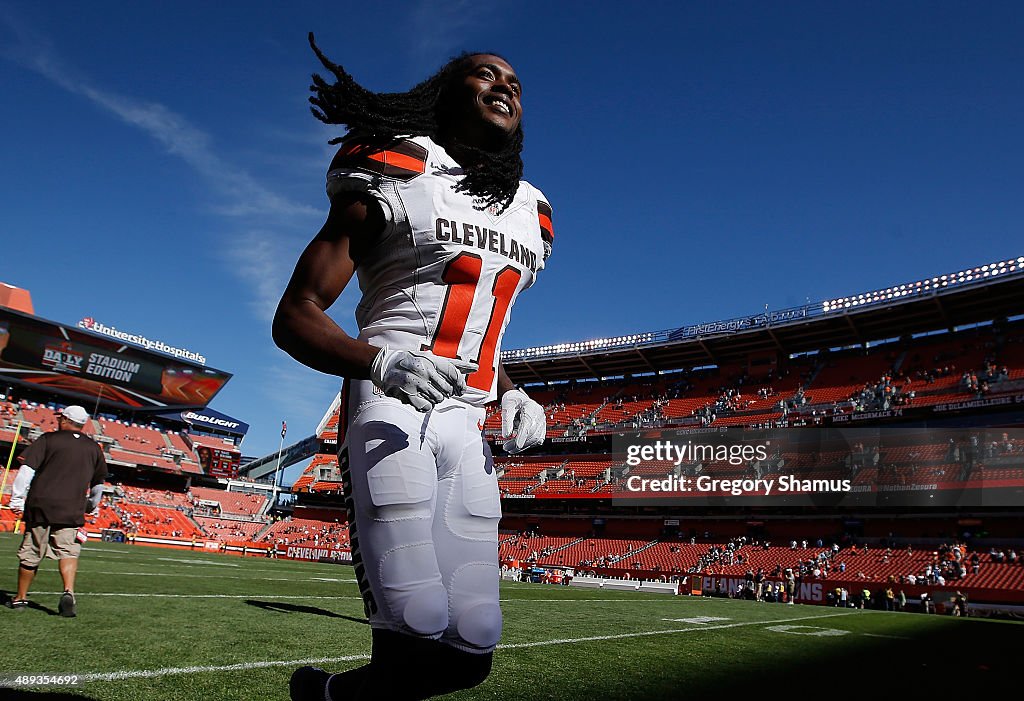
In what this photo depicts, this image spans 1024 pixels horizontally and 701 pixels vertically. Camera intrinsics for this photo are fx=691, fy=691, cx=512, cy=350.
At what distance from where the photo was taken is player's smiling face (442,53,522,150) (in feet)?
8.61

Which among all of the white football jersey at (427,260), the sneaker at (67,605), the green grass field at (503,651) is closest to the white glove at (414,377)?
the white football jersey at (427,260)

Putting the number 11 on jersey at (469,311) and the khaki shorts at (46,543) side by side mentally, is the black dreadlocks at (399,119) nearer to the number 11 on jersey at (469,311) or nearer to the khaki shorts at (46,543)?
the number 11 on jersey at (469,311)

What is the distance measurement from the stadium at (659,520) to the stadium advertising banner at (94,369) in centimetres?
17

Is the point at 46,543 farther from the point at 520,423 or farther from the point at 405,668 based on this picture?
the point at 405,668

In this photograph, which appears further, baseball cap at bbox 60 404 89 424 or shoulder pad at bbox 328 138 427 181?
baseball cap at bbox 60 404 89 424

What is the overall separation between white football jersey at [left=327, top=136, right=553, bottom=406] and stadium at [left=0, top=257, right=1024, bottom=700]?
2723 mm

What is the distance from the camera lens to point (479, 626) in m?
2.06

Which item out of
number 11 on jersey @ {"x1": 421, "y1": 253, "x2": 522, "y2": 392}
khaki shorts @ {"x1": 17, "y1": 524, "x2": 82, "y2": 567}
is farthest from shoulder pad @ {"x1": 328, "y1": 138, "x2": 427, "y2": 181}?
khaki shorts @ {"x1": 17, "y1": 524, "x2": 82, "y2": 567}

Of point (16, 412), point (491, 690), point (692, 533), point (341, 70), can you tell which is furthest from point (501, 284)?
point (16, 412)

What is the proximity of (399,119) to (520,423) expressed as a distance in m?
1.19

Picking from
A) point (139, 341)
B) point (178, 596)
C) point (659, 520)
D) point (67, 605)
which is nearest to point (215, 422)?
point (139, 341)

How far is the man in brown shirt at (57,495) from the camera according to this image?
6.00 metres

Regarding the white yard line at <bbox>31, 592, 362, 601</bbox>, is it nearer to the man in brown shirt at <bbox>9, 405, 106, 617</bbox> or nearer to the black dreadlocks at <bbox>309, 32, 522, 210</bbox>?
the man in brown shirt at <bbox>9, 405, 106, 617</bbox>

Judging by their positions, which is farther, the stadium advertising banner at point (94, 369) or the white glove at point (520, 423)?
the stadium advertising banner at point (94, 369)
